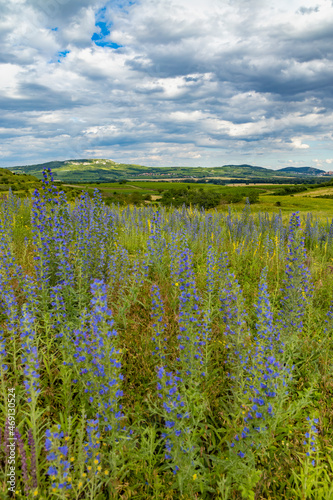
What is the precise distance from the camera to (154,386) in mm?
3791

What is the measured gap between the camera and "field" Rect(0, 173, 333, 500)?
250cm

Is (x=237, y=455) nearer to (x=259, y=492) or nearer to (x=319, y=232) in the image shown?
(x=259, y=492)

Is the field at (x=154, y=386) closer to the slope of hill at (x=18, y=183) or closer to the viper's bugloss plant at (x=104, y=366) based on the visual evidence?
the viper's bugloss plant at (x=104, y=366)

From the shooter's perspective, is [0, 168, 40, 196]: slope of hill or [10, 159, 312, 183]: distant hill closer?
[0, 168, 40, 196]: slope of hill

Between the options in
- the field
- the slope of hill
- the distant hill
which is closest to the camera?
the field

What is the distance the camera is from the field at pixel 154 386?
8.19ft

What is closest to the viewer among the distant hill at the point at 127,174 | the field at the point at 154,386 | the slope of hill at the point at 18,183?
the field at the point at 154,386

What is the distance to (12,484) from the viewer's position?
8.30ft

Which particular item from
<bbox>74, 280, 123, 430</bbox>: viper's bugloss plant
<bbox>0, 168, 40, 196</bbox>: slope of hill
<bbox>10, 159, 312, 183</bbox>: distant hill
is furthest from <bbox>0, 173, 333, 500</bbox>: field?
<bbox>10, 159, 312, 183</bbox>: distant hill

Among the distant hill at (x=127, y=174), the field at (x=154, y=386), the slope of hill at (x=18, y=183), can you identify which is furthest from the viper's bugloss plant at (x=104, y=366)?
the distant hill at (x=127, y=174)

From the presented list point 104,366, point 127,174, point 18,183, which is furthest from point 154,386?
point 127,174

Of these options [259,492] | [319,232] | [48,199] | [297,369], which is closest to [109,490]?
[259,492]

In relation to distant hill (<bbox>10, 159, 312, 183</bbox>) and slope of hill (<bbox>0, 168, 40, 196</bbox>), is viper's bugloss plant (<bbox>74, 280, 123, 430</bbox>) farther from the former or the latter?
distant hill (<bbox>10, 159, 312, 183</bbox>)

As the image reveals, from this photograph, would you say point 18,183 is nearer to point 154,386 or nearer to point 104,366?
point 154,386
